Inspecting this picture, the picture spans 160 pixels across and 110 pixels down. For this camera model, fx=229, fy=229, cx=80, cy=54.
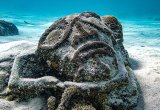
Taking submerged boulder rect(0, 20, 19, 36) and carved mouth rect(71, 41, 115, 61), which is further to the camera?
submerged boulder rect(0, 20, 19, 36)

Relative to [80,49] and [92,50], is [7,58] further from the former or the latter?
[92,50]

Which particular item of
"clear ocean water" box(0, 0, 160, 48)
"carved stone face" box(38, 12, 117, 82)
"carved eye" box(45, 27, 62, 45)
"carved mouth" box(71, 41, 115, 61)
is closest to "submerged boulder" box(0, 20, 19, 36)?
"clear ocean water" box(0, 0, 160, 48)

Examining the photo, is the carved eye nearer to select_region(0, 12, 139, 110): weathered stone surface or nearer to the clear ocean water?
select_region(0, 12, 139, 110): weathered stone surface

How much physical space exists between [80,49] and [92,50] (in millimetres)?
202

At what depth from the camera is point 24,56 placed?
4.54m

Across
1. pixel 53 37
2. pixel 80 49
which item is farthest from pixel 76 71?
pixel 53 37

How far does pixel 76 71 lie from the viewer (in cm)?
370

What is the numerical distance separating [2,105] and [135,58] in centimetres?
472

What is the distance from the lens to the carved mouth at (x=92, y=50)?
12.4 ft

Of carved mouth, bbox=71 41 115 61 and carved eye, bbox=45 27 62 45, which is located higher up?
carved eye, bbox=45 27 62 45

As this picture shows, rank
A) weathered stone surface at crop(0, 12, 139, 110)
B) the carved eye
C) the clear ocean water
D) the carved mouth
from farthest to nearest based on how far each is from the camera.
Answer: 1. the clear ocean water
2. the carved eye
3. the carved mouth
4. weathered stone surface at crop(0, 12, 139, 110)

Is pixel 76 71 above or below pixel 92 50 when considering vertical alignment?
below

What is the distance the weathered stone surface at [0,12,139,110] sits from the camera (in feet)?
11.7

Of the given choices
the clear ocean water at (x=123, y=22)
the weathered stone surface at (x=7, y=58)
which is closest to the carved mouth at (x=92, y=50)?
the weathered stone surface at (x=7, y=58)
